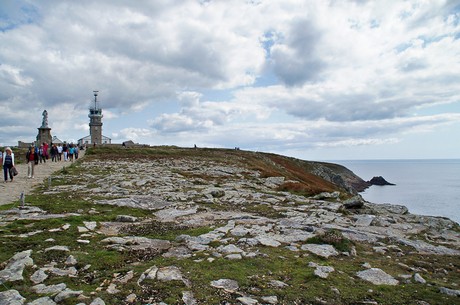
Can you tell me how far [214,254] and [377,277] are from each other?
158 inches

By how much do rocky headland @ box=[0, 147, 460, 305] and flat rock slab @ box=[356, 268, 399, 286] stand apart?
0.03 m

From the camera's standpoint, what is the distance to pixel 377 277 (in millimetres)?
7574

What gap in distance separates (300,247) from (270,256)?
59.2 inches

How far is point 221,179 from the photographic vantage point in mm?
26984

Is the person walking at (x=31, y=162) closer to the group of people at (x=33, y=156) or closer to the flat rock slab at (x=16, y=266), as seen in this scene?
the group of people at (x=33, y=156)

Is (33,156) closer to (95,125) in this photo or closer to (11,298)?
(11,298)

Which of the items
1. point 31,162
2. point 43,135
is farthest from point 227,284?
point 43,135

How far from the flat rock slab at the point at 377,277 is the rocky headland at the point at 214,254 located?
0.03 m

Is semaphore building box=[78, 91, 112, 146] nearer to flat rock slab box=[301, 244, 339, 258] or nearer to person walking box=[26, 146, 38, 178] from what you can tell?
person walking box=[26, 146, 38, 178]

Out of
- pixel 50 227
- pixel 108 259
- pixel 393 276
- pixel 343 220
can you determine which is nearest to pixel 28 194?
pixel 50 227

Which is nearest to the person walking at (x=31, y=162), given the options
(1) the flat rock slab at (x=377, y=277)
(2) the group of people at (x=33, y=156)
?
(2) the group of people at (x=33, y=156)

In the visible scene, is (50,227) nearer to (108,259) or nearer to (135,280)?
(108,259)

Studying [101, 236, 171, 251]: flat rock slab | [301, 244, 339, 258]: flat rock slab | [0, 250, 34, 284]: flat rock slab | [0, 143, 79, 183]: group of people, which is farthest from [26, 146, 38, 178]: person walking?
[301, 244, 339, 258]: flat rock slab

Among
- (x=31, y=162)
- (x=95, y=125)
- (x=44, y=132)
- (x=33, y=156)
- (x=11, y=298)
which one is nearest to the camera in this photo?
(x=11, y=298)
